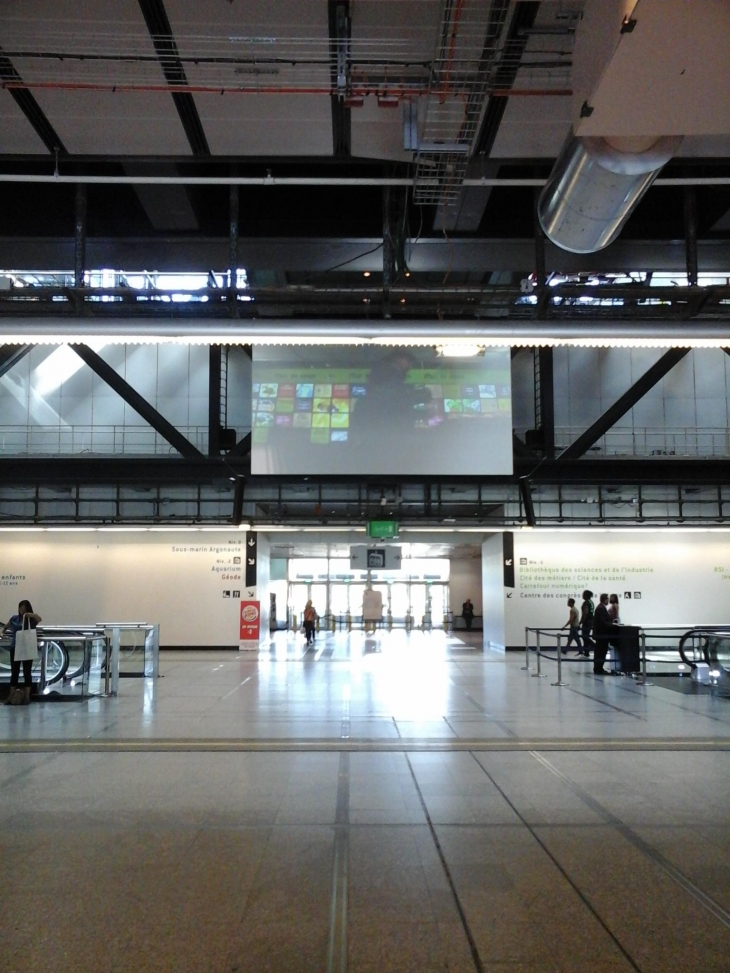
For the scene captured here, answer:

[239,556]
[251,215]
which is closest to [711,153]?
[251,215]

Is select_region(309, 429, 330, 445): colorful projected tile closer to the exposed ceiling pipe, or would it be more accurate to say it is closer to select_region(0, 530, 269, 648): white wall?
select_region(0, 530, 269, 648): white wall

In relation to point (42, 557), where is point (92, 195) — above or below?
above

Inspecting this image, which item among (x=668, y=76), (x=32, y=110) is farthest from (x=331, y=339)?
(x=668, y=76)

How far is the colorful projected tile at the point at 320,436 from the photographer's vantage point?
14.5 m

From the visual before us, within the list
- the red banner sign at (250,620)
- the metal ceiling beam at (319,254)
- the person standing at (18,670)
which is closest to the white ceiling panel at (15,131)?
the metal ceiling beam at (319,254)

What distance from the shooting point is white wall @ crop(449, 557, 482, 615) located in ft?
113

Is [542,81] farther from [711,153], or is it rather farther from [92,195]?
[92,195]

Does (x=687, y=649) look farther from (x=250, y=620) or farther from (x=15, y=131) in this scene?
(x=15, y=131)

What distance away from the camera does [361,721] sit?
9.25 m

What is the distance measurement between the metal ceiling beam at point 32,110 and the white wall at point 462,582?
29.5 m

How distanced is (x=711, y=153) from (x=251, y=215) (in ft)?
13.8

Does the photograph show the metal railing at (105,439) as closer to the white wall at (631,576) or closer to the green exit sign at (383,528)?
the green exit sign at (383,528)

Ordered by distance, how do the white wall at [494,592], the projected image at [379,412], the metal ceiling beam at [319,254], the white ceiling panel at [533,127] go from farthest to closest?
the white wall at [494,592]
the projected image at [379,412]
the metal ceiling beam at [319,254]
the white ceiling panel at [533,127]

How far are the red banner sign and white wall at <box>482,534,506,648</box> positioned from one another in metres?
6.46
